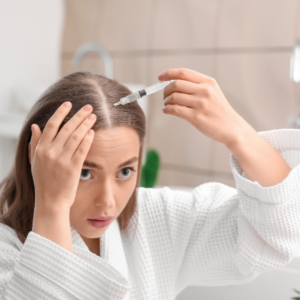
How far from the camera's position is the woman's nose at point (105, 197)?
2.18ft

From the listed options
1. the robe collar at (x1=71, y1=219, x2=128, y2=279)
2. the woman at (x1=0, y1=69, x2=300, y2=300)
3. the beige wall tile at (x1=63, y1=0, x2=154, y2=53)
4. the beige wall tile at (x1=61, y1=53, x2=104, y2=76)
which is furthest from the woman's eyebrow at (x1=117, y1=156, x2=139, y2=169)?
the beige wall tile at (x1=61, y1=53, x2=104, y2=76)

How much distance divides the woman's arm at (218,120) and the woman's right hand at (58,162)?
0.17 meters

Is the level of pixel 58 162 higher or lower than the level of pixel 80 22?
lower

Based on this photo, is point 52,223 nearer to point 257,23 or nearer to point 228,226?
point 228,226

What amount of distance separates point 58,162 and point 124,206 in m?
0.24

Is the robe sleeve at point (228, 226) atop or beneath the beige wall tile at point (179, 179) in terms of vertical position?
beneath

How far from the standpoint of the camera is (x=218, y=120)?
26.2 inches

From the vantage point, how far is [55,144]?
22.8 inches

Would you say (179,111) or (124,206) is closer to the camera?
(179,111)

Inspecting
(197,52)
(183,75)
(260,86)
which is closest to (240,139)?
(183,75)

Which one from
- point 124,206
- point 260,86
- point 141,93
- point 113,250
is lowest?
point 113,250

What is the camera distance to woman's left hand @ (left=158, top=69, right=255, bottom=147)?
0.65m

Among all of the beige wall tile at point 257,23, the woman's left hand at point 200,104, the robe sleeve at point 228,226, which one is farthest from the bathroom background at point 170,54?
the woman's left hand at point 200,104

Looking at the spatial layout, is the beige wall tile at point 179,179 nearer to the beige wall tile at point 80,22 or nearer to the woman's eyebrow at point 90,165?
the beige wall tile at point 80,22
